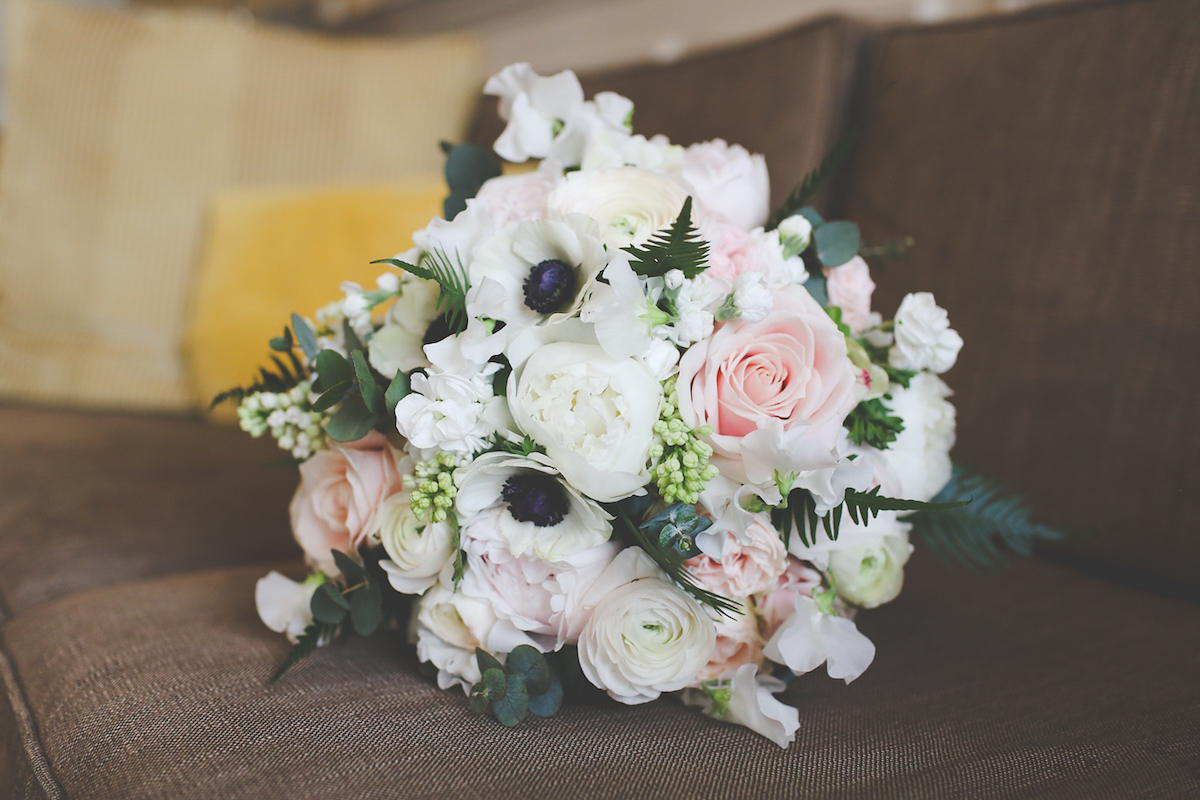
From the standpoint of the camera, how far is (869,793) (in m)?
0.45

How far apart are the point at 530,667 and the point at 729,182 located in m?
0.36

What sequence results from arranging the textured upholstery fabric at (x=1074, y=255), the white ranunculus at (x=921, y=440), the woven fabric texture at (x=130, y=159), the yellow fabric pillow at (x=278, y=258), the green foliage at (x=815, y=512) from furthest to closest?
1. the woven fabric texture at (x=130, y=159)
2. the yellow fabric pillow at (x=278, y=258)
3. the textured upholstery fabric at (x=1074, y=255)
4. the white ranunculus at (x=921, y=440)
5. the green foliage at (x=815, y=512)

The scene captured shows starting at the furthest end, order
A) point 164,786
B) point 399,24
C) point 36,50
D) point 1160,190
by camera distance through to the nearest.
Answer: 1. point 399,24
2. point 36,50
3. point 1160,190
4. point 164,786

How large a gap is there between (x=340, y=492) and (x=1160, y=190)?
2.46 ft

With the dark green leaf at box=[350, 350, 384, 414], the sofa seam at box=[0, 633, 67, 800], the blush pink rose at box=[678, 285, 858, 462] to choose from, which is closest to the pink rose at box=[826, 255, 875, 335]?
the blush pink rose at box=[678, 285, 858, 462]

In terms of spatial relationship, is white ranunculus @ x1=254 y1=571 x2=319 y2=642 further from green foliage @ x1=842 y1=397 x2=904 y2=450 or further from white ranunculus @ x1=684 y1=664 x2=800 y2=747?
green foliage @ x1=842 y1=397 x2=904 y2=450

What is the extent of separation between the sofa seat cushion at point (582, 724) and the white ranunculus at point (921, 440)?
0.15m

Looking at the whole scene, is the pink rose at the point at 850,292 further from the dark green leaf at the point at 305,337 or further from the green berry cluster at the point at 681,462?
the dark green leaf at the point at 305,337

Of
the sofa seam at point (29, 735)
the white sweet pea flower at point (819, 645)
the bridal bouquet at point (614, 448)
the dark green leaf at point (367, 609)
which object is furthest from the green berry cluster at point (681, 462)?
the sofa seam at point (29, 735)

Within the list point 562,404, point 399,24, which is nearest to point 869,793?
point 562,404

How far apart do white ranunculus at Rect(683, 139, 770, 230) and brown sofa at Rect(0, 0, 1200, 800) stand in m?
0.32

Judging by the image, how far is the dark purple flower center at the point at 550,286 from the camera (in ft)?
1.64

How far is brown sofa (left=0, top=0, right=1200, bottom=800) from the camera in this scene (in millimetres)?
480

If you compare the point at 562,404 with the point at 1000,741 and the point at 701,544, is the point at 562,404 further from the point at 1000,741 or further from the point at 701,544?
the point at 1000,741
